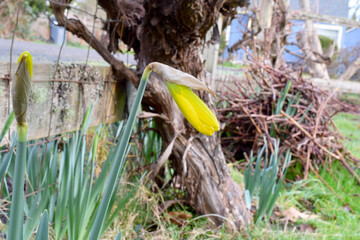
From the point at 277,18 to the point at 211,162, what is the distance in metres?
3.70

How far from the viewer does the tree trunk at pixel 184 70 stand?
1.69m

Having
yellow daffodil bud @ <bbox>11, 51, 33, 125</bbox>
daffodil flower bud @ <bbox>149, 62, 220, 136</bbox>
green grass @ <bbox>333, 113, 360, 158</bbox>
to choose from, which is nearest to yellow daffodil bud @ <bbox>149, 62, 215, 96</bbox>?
daffodil flower bud @ <bbox>149, 62, 220, 136</bbox>

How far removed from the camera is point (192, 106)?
2.04 ft

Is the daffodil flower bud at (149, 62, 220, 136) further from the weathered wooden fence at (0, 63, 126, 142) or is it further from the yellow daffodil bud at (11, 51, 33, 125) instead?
the weathered wooden fence at (0, 63, 126, 142)

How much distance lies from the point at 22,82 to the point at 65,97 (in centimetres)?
125

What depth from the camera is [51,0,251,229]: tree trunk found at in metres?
1.69

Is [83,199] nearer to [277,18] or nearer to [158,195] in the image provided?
[158,195]

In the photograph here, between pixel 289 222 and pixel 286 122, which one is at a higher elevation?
pixel 286 122

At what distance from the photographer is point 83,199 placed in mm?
1214

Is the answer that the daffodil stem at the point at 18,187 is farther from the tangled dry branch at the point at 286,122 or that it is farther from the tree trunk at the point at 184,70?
the tangled dry branch at the point at 286,122

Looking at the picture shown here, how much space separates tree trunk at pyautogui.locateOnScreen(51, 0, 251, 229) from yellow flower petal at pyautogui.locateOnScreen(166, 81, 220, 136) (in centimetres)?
106

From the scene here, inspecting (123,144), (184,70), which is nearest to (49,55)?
(184,70)

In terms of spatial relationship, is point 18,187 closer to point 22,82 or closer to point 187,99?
point 22,82

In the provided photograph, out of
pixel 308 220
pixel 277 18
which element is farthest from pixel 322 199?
pixel 277 18
